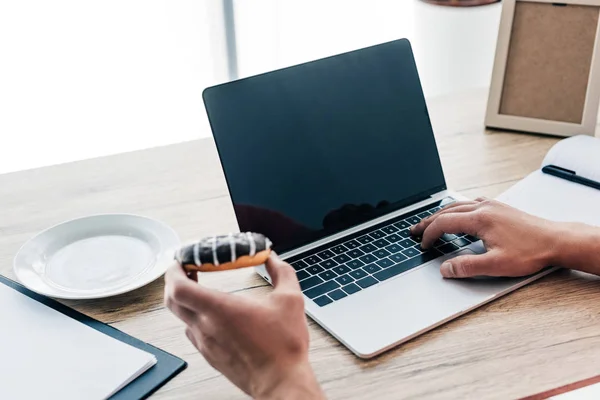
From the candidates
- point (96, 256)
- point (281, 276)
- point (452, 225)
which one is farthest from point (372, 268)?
point (96, 256)

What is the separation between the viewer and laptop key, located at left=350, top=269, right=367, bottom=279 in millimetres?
866

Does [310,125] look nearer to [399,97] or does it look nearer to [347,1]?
[399,97]

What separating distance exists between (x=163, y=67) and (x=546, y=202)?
69.3 inches

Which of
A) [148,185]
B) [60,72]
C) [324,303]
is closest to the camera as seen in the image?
[324,303]

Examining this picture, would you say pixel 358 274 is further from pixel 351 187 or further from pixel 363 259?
pixel 351 187

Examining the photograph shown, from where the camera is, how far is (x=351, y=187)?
3.21 ft

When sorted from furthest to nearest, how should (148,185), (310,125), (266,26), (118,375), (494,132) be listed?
(266,26)
(494,132)
(148,185)
(310,125)
(118,375)

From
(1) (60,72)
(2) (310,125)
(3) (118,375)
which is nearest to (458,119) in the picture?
(2) (310,125)

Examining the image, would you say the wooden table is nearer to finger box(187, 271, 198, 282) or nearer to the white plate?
the white plate

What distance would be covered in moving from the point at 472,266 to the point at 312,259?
0.68ft

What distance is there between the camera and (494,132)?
1.35 meters

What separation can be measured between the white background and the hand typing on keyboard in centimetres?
162

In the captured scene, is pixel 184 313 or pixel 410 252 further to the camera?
pixel 410 252

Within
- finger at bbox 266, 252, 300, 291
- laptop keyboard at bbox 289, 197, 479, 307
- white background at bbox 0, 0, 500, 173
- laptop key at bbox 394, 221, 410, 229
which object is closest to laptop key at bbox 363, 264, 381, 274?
laptop keyboard at bbox 289, 197, 479, 307
